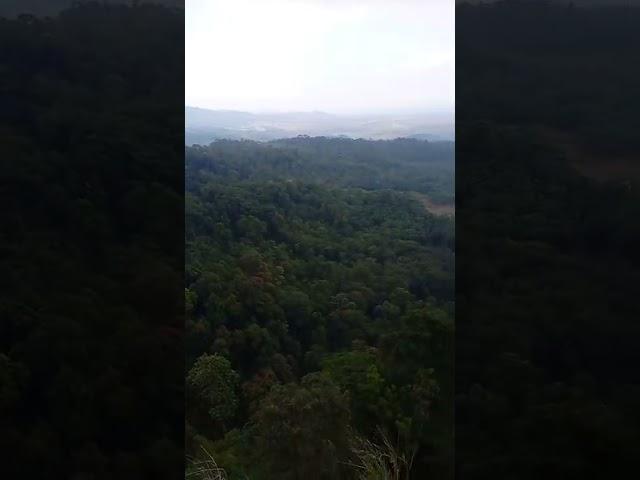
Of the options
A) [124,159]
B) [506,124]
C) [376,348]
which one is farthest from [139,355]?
[506,124]

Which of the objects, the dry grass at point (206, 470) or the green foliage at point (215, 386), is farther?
the green foliage at point (215, 386)

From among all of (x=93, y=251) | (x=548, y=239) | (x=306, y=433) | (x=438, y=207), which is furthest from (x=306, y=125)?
(x=306, y=433)

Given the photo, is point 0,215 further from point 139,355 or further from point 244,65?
point 244,65

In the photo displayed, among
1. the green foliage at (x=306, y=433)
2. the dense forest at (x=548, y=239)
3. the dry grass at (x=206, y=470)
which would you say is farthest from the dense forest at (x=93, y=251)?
the dense forest at (x=548, y=239)

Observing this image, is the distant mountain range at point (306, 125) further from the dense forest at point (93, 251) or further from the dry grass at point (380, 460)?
the dry grass at point (380, 460)

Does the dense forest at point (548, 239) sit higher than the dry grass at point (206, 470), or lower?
higher

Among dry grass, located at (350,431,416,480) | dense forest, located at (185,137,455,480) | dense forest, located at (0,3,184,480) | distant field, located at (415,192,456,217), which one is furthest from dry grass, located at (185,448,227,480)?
distant field, located at (415,192,456,217)
